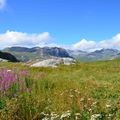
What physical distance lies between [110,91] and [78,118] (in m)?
7.98

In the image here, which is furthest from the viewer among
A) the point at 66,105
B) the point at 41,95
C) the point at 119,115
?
the point at 41,95

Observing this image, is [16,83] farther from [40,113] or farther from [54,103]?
[40,113]

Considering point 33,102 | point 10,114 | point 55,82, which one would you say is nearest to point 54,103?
point 33,102

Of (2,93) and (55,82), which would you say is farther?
(55,82)

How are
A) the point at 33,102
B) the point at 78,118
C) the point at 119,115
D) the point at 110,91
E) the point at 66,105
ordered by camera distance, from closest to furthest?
the point at 78,118
the point at 119,115
the point at 33,102
the point at 66,105
the point at 110,91

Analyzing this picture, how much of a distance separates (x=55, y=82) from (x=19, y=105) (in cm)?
722

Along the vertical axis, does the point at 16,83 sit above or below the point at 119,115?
above

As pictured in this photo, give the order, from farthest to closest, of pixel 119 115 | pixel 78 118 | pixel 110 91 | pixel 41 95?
1. pixel 110 91
2. pixel 41 95
3. pixel 119 115
4. pixel 78 118

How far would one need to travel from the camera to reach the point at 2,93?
10.4 m

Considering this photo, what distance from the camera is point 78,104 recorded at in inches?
390

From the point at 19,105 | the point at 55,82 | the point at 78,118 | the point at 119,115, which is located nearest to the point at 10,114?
the point at 19,105

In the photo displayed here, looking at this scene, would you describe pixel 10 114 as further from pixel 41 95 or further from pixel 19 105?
pixel 41 95

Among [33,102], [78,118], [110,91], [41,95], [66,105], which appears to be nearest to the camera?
[78,118]

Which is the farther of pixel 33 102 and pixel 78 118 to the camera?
pixel 33 102
